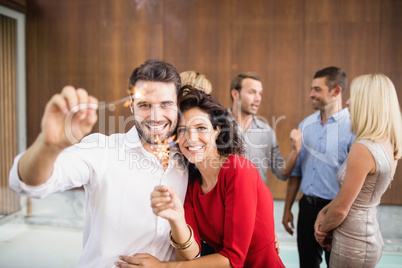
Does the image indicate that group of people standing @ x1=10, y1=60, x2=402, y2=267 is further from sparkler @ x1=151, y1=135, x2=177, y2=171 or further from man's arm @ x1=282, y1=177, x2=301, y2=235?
man's arm @ x1=282, y1=177, x2=301, y2=235

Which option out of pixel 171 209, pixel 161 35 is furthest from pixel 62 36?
pixel 171 209

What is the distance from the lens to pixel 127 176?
1.37 m

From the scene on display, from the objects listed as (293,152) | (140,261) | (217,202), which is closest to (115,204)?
(140,261)

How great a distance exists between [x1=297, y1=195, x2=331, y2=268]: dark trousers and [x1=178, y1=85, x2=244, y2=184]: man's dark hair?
136 cm

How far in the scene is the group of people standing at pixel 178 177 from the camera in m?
1.06

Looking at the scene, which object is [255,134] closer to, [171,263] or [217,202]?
[217,202]

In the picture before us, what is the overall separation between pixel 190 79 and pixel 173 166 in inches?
58.0

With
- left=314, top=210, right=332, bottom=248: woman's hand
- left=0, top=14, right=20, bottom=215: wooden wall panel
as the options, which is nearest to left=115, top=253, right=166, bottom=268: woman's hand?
left=314, top=210, right=332, bottom=248: woman's hand

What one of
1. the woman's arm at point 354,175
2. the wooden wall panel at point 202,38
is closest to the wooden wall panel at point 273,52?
the wooden wall panel at point 202,38

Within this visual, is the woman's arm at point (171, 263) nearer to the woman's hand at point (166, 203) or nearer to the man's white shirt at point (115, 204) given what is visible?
the man's white shirt at point (115, 204)

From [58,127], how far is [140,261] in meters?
0.64

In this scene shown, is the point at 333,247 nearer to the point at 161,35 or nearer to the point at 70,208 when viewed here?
the point at 161,35

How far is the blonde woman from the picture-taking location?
6.12 ft

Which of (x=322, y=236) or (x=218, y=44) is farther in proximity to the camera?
(x=218, y=44)
